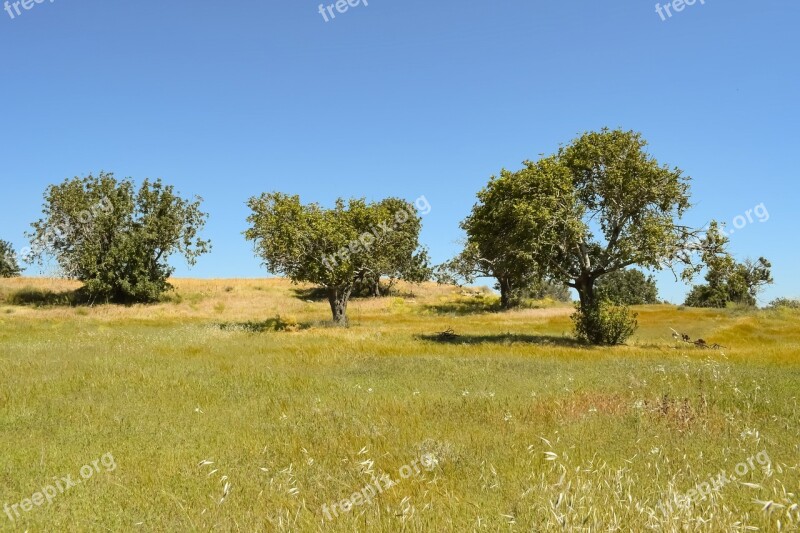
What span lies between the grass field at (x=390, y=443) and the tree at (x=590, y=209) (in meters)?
9.91

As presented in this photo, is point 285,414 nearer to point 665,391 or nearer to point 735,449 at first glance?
point 735,449

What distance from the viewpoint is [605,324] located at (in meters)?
31.5

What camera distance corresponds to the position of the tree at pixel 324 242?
43.3 metres

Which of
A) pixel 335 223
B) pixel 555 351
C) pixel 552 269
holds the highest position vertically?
pixel 335 223

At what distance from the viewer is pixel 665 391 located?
13156 mm

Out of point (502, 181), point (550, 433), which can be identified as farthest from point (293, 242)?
point (550, 433)

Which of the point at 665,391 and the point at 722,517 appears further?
the point at 665,391

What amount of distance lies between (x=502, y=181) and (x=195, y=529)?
97.5 ft

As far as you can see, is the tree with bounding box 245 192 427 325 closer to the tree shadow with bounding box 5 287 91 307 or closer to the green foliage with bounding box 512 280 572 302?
the green foliage with bounding box 512 280 572 302

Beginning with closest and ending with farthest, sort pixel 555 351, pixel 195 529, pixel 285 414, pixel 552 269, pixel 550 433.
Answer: pixel 195 529 → pixel 550 433 → pixel 285 414 → pixel 555 351 → pixel 552 269

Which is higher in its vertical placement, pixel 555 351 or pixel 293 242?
pixel 293 242

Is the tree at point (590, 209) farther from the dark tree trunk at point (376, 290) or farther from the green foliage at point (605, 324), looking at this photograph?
the dark tree trunk at point (376, 290)

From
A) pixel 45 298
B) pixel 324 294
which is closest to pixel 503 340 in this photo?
pixel 324 294

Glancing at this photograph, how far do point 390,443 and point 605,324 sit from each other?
84.0ft
